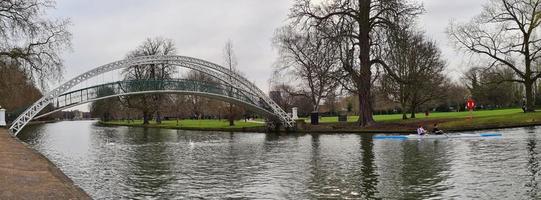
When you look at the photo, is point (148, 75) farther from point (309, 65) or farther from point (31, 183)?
point (31, 183)

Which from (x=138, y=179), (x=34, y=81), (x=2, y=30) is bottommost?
(x=138, y=179)

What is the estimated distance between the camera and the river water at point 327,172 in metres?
16.4

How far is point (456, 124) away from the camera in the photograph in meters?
45.2

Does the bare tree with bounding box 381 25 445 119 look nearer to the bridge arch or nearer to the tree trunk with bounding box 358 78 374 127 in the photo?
the tree trunk with bounding box 358 78 374 127

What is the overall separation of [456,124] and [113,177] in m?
33.6

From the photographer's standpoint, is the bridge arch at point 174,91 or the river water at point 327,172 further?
the bridge arch at point 174,91

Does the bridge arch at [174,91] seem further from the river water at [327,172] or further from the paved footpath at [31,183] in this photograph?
the paved footpath at [31,183]

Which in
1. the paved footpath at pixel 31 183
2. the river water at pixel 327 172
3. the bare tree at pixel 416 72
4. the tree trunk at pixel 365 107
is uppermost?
the bare tree at pixel 416 72

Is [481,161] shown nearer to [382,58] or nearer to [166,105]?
[382,58]

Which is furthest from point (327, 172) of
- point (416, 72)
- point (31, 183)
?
point (416, 72)

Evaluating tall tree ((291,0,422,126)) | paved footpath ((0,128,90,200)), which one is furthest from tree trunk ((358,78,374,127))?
paved footpath ((0,128,90,200))

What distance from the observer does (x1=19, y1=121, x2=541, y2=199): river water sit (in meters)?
16.4

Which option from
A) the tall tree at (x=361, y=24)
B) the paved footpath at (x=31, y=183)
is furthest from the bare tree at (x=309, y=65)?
the paved footpath at (x=31, y=183)

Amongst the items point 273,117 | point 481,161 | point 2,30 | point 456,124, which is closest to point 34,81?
point 2,30
